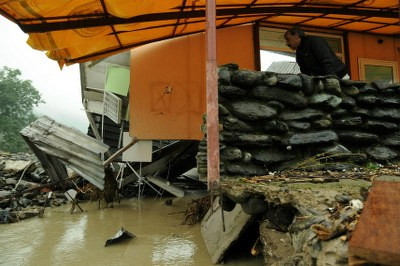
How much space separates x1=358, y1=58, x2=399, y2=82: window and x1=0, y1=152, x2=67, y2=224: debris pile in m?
8.57

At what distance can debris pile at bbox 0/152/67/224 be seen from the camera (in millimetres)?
6618

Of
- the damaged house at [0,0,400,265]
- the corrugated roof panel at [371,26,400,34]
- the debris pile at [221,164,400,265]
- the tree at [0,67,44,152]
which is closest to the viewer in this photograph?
the debris pile at [221,164,400,265]

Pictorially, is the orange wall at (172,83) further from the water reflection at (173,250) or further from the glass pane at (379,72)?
the glass pane at (379,72)

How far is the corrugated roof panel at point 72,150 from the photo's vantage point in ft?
23.0

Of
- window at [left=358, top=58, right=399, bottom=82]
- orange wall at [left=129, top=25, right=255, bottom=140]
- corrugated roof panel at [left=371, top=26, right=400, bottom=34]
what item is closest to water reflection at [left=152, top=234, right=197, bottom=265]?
orange wall at [left=129, top=25, right=255, bottom=140]

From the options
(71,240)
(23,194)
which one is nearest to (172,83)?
(71,240)

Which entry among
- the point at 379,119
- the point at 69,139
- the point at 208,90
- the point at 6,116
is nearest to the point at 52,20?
the point at 208,90

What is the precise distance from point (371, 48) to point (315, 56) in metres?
3.69

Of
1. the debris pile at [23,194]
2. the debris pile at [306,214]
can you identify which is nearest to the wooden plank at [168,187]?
the debris pile at [23,194]

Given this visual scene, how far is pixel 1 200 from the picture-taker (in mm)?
7328

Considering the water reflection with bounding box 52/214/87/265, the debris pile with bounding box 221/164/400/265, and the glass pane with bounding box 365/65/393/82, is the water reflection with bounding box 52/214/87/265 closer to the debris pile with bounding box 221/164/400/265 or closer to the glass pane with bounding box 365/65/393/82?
the debris pile with bounding box 221/164/400/265

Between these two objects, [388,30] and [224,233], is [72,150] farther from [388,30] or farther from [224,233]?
[388,30]

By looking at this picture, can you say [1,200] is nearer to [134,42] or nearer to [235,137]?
[134,42]

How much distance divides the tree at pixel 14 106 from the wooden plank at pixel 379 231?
29213mm
